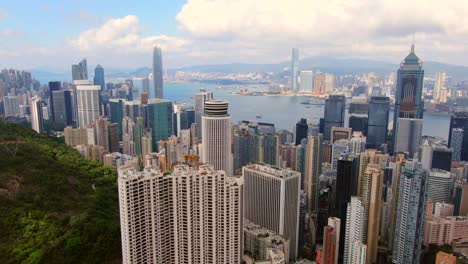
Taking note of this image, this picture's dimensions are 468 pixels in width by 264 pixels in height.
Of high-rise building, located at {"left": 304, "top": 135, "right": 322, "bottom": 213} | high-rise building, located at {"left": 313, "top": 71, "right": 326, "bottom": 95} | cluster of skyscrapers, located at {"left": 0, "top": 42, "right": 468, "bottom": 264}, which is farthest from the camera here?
high-rise building, located at {"left": 313, "top": 71, "right": 326, "bottom": 95}

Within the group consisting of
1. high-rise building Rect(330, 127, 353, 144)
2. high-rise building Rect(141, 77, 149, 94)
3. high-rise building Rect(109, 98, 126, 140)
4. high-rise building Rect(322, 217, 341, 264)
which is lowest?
high-rise building Rect(322, 217, 341, 264)

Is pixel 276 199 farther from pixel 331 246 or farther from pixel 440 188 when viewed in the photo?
pixel 440 188

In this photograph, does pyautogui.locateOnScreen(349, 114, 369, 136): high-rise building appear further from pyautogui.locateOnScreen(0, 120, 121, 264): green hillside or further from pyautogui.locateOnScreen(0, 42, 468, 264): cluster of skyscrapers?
pyautogui.locateOnScreen(0, 120, 121, 264): green hillside

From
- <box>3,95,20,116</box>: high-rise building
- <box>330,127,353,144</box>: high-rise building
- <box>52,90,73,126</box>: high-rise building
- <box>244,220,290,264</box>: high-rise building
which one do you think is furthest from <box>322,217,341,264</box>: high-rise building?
<box>3,95,20,116</box>: high-rise building

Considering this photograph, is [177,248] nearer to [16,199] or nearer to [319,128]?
[16,199]

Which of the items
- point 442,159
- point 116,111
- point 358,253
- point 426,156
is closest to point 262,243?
point 358,253

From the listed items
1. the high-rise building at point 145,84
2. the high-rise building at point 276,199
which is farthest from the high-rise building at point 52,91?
the high-rise building at point 276,199

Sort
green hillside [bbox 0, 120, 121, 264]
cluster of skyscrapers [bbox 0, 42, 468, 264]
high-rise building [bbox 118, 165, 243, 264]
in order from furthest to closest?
green hillside [bbox 0, 120, 121, 264]
cluster of skyscrapers [bbox 0, 42, 468, 264]
high-rise building [bbox 118, 165, 243, 264]

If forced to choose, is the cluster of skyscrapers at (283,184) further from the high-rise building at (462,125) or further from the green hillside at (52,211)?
the green hillside at (52,211)
